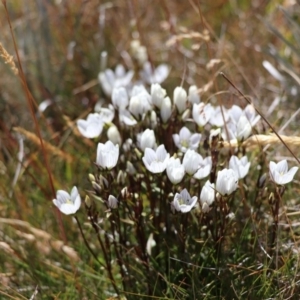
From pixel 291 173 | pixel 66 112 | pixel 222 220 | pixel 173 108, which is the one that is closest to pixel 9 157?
pixel 66 112

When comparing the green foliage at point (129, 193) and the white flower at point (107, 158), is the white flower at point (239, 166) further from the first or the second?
the white flower at point (107, 158)

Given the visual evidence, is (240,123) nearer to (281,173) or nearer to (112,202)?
(281,173)

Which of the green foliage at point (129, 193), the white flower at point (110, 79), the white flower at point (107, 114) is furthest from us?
the white flower at point (110, 79)

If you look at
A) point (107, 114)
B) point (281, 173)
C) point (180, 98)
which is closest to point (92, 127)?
point (107, 114)

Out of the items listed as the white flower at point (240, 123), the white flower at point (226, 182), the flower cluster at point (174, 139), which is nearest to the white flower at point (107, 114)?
the flower cluster at point (174, 139)

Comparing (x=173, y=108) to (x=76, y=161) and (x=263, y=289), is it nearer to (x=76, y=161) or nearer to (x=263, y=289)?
(x=263, y=289)
